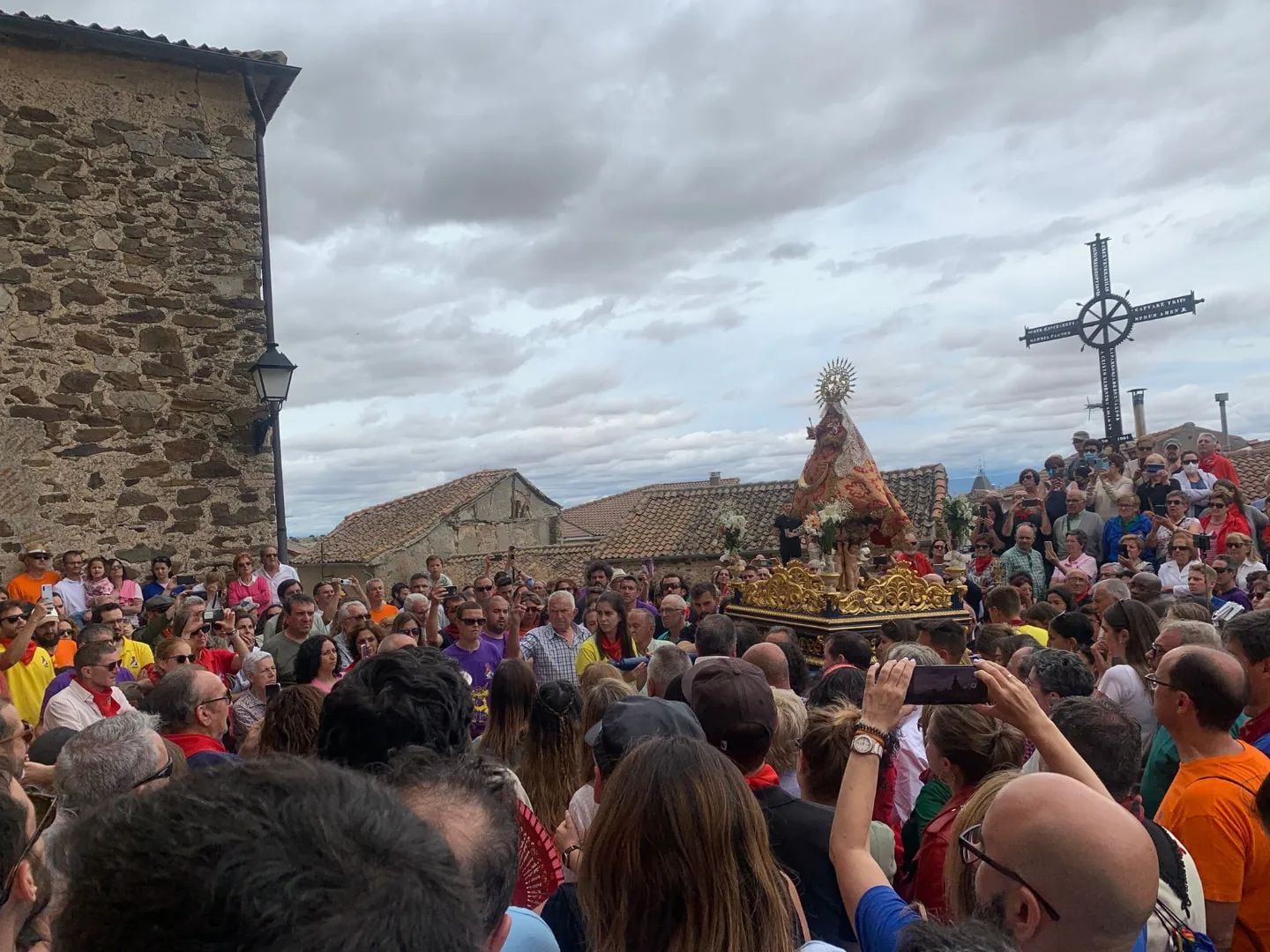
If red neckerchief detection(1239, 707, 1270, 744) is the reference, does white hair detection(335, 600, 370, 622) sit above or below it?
above

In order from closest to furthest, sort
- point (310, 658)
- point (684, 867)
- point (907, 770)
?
point (684, 867) → point (907, 770) → point (310, 658)

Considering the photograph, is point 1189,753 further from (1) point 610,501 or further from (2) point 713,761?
(1) point 610,501

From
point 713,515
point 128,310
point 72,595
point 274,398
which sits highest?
point 128,310

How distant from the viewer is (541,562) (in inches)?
864

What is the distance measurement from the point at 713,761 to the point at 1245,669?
8.48 ft

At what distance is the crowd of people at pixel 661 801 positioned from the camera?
81cm

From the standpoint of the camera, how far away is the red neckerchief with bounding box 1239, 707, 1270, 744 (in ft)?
11.1

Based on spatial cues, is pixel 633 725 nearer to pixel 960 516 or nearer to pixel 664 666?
pixel 664 666

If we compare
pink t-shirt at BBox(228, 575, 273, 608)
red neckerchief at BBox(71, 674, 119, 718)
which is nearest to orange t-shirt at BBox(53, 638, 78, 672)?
red neckerchief at BBox(71, 674, 119, 718)

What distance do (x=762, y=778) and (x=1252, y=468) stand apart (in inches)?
717

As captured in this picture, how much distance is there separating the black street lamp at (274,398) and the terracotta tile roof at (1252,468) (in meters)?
14.6

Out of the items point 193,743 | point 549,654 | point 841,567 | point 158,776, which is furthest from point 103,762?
point 841,567

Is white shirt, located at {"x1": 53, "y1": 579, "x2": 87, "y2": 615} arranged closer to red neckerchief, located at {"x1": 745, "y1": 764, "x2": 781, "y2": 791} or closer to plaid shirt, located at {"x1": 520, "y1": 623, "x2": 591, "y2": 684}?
plaid shirt, located at {"x1": 520, "y1": 623, "x2": 591, "y2": 684}

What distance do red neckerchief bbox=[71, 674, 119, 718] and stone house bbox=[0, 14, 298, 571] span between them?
414cm
